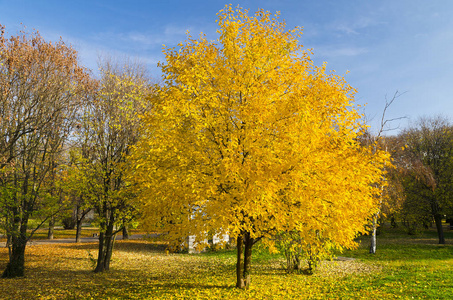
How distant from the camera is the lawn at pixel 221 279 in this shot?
10508 millimetres

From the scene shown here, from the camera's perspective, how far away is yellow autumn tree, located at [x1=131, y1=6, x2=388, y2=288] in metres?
8.16

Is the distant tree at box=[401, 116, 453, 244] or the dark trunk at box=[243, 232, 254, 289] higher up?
the distant tree at box=[401, 116, 453, 244]

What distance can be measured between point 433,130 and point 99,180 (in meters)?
34.0

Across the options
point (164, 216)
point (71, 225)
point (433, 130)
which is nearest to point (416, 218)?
point (433, 130)

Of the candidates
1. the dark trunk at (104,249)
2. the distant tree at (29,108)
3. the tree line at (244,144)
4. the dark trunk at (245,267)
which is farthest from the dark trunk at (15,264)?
the dark trunk at (245,267)

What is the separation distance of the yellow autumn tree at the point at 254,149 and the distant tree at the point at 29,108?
20.1 feet

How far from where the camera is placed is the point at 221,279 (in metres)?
13.0

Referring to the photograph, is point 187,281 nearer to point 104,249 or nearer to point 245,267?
point 245,267

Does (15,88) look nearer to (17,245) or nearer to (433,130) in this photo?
(17,245)

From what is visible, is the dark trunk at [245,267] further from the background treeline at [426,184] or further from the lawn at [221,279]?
the background treeline at [426,184]

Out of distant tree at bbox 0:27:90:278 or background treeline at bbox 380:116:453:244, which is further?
background treeline at bbox 380:116:453:244

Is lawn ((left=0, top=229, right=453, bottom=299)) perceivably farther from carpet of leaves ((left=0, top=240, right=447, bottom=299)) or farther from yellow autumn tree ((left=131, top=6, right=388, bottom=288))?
yellow autumn tree ((left=131, top=6, right=388, bottom=288))

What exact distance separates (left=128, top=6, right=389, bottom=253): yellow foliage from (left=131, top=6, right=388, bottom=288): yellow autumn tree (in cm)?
3

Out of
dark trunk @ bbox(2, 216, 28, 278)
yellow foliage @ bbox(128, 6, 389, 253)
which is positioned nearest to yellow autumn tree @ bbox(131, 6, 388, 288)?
yellow foliage @ bbox(128, 6, 389, 253)
